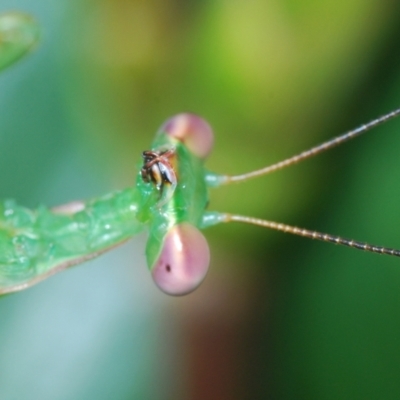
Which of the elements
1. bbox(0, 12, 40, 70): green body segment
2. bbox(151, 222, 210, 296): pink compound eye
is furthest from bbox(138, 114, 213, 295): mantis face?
bbox(0, 12, 40, 70): green body segment

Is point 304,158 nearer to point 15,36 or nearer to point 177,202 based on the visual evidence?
point 177,202

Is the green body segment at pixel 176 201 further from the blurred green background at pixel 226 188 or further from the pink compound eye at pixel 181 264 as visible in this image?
the blurred green background at pixel 226 188

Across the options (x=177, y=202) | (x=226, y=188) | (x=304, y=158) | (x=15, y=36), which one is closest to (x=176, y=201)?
(x=177, y=202)

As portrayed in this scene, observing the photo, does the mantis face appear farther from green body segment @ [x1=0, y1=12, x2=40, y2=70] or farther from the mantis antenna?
green body segment @ [x1=0, y1=12, x2=40, y2=70]

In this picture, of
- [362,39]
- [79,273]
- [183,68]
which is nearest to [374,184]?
[362,39]

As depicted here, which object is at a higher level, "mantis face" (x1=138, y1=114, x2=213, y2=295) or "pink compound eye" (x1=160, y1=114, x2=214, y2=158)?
"pink compound eye" (x1=160, y1=114, x2=214, y2=158)

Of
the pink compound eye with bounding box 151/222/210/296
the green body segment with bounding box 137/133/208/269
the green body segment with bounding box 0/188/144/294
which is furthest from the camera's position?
the green body segment with bounding box 0/188/144/294
